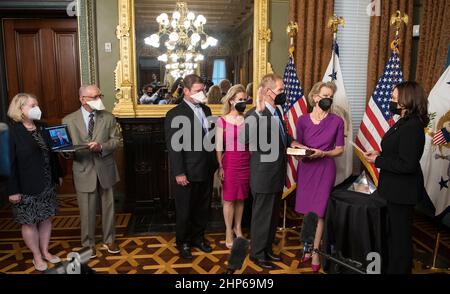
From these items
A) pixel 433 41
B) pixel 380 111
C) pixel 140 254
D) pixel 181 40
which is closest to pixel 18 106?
pixel 140 254

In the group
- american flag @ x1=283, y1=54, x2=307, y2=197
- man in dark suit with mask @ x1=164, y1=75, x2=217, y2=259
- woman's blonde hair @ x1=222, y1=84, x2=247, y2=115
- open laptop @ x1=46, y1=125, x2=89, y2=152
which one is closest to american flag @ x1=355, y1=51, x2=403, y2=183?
american flag @ x1=283, y1=54, x2=307, y2=197

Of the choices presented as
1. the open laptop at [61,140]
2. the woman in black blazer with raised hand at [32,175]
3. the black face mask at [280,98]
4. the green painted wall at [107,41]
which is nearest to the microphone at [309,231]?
the black face mask at [280,98]

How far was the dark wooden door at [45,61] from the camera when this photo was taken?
17.1ft

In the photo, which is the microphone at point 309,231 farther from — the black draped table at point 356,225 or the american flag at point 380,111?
the american flag at point 380,111

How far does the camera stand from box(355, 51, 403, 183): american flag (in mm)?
4164

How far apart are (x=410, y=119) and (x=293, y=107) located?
6.32 feet

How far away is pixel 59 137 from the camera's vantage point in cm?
319

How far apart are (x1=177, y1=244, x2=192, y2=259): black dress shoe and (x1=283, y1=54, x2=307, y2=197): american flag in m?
1.36

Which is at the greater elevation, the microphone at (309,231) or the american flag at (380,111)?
A: the american flag at (380,111)

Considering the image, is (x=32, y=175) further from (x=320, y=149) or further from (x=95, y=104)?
(x=320, y=149)

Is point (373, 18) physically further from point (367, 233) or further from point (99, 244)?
point (99, 244)

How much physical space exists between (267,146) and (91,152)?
1.54 m

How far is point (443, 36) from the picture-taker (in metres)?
4.35

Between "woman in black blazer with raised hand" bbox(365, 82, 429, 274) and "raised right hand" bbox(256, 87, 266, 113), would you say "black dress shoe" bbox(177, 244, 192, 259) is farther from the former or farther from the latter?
"woman in black blazer with raised hand" bbox(365, 82, 429, 274)
